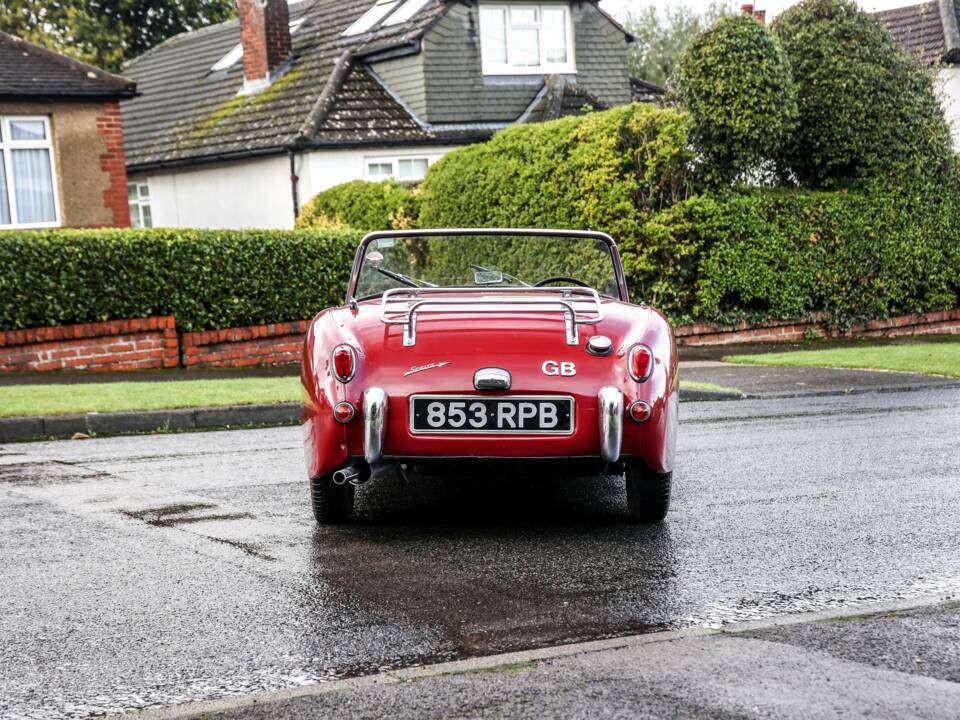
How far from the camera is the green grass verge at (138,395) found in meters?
10.9

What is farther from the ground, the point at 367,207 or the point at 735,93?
the point at 735,93

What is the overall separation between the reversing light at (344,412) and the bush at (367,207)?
15.6 metres

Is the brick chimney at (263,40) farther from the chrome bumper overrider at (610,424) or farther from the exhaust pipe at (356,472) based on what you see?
the chrome bumper overrider at (610,424)

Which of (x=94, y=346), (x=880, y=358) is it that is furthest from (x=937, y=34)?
(x=94, y=346)

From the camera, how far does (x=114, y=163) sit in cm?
2355

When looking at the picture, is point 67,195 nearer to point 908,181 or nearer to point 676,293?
point 676,293

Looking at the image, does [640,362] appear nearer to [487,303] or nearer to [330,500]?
[487,303]

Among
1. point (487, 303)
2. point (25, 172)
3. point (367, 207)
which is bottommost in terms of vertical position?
point (487, 303)

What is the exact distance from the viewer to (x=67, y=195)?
76.1ft

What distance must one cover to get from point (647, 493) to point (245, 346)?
38.6 ft

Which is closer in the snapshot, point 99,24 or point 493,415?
point 493,415

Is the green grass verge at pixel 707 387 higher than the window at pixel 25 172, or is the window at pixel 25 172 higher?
the window at pixel 25 172

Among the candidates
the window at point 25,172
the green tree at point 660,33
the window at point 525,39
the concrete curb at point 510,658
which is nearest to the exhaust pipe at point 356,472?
the concrete curb at point 510,658

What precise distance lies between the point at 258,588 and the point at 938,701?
Result: 257cm
